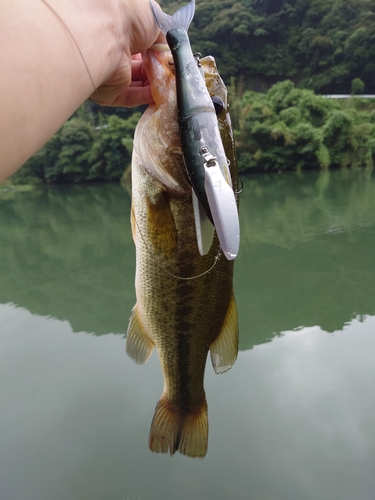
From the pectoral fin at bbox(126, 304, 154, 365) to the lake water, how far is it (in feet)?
5.92

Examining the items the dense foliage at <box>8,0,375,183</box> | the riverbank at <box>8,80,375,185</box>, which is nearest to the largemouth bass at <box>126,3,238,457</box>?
the dense foliage at <box>8,0,375,183</box>

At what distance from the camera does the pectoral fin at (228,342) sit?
1.27 m

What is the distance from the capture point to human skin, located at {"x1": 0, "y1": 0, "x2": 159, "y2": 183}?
0.55 m

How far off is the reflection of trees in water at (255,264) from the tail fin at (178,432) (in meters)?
3.00

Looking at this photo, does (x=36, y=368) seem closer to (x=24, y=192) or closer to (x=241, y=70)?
(x=24, y=192)

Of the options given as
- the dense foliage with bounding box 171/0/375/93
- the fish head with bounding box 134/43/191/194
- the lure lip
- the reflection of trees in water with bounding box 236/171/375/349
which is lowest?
the reflection of trees in water with bounding box 236/171/375/349

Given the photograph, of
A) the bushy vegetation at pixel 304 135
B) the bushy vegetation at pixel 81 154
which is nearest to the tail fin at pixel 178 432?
the bushy vegetation at pixel 304 135

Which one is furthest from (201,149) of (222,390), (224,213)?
(222,390)

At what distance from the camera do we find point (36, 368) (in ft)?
14.0

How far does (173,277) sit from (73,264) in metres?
7.74

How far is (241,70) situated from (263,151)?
56.2 feet

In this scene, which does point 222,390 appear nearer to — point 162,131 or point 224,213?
point 162,131

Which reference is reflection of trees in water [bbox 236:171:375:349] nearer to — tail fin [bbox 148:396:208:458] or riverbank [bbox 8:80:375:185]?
tail fin [bbox 148:396:208:458]

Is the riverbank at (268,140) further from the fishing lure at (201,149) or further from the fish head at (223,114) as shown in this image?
the fishing lure at (201,149)
